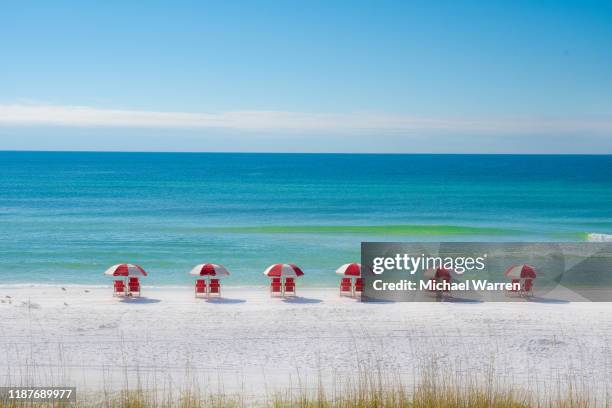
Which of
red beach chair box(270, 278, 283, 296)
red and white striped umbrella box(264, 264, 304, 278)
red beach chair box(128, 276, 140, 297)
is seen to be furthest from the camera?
red beach chair box(270, 278, 283, 296)

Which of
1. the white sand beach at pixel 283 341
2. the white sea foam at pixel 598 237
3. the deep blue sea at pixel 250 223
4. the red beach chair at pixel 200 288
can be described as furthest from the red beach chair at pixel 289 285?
the white sea foam at pixel 598 237

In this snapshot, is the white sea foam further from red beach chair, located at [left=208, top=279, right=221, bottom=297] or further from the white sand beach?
red beach chair, located at [left=208, top=279, right=221, bottom=297]

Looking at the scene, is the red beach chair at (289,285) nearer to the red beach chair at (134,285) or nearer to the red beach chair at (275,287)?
the red beach chair at (275,287)

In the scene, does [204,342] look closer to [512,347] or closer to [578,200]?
[512,347]

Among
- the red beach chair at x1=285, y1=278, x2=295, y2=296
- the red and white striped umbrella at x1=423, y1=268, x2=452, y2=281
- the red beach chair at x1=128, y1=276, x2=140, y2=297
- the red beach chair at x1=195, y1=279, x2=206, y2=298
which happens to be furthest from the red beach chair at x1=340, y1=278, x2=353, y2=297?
the red beach chair at x1=128, y1=276, x2=140, y2=297

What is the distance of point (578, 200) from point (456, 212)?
16.8 meters

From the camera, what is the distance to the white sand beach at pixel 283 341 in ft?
35.8

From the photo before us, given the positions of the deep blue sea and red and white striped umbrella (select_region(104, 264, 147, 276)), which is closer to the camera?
red and white striped umbrella (select_region(104, 264, 147, 276))

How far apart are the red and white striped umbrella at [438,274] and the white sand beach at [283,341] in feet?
3.01

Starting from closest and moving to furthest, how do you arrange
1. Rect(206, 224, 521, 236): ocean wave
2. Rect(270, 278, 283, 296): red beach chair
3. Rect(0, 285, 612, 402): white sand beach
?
Rect(0, 285, 612, 402): white sand beach, Rect(270, 278, 283, 296): red beach chair, Rect(206, 224, 521, 236): ocean wave

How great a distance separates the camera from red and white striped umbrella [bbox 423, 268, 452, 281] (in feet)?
55.7

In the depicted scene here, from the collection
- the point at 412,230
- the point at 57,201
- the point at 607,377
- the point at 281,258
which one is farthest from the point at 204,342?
the point at 57,201

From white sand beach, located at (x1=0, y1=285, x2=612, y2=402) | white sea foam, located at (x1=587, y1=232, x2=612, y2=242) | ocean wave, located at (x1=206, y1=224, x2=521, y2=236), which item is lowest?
white sand beach, located at (x1=0, y1=285, x2=612, y2=402)

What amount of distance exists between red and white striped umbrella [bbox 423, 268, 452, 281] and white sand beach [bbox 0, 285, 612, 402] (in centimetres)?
92
